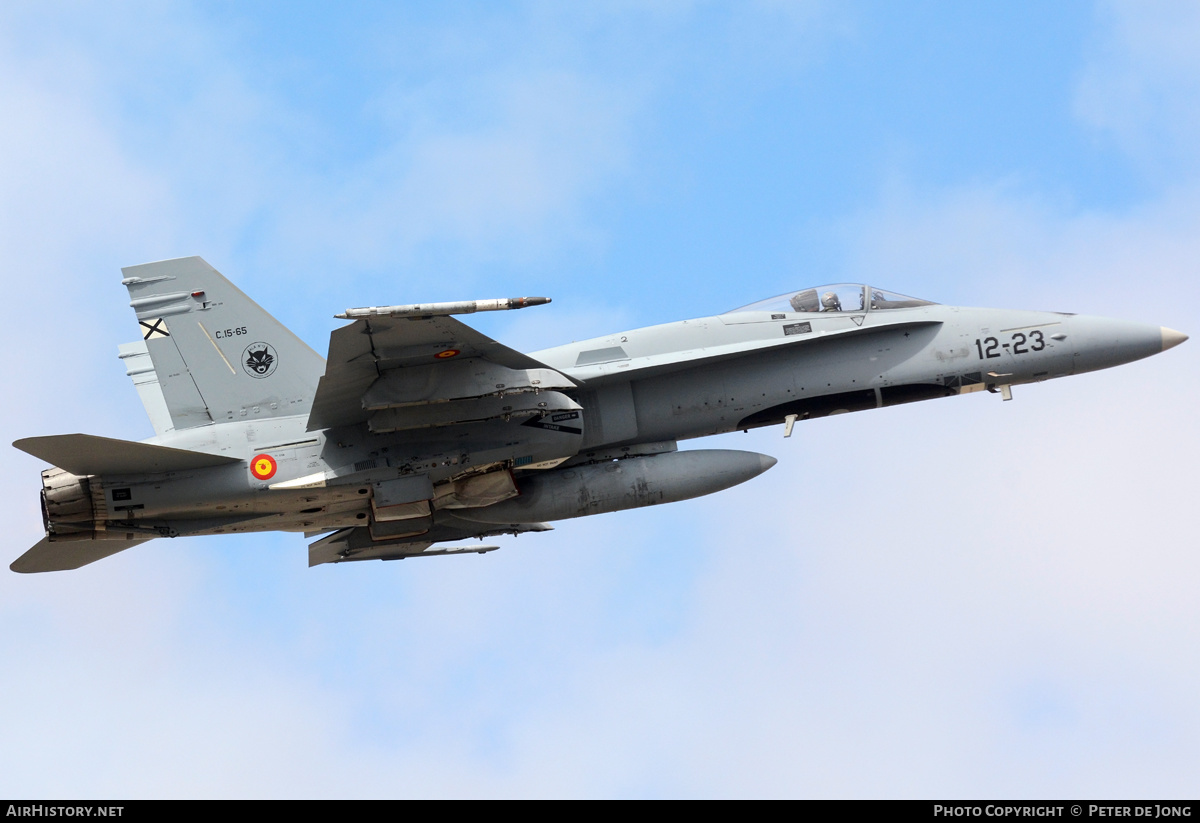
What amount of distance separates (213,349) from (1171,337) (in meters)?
13.7

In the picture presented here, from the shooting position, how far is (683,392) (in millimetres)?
17922

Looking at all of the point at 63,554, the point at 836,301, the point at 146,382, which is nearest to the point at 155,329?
the point at 146,382

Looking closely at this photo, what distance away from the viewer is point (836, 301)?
725 inches

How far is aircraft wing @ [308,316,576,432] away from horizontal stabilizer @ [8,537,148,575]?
3900 millimetres

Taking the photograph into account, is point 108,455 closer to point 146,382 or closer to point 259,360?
point 259,360

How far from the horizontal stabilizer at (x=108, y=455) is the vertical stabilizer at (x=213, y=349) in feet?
2.97

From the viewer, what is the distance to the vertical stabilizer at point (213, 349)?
1736 cm

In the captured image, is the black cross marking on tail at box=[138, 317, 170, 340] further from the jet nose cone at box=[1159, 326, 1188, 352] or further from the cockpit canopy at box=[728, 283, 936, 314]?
the jet nose cone at box=[1159, 326, 1188, 352]

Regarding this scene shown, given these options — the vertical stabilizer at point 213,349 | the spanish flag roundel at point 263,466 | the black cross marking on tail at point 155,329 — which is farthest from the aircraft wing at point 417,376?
the black cross marking on tail at point 155,329

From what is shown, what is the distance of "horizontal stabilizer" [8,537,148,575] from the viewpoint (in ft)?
59.1

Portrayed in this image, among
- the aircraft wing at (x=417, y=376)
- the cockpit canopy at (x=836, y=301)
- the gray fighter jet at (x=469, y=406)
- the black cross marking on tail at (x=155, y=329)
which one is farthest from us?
the cockpit canopy at (x=836, y=301)

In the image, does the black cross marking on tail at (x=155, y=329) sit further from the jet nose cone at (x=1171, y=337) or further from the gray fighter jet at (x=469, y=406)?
the jet nose cone at (x=1171, y=337)
